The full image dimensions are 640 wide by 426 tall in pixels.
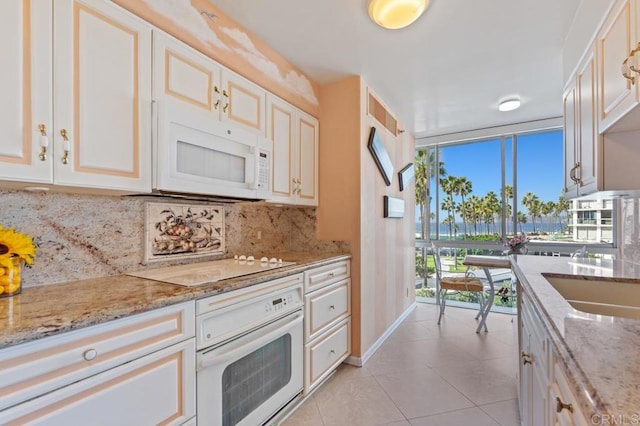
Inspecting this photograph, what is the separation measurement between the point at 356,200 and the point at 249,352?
4.89 feet

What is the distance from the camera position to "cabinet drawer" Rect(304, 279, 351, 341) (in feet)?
6.61

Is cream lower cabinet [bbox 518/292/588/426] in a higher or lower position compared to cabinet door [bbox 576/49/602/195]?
lower

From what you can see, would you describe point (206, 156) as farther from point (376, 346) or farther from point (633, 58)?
point (376, 346)

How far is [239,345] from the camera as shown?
1.47m

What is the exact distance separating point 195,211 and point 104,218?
0.56 m

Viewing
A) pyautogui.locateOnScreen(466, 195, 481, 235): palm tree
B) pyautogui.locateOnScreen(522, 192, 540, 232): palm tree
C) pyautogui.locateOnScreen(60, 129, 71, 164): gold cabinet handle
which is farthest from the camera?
pyautogui.locateOnScreen(466, 195, 481, 235): palm tree

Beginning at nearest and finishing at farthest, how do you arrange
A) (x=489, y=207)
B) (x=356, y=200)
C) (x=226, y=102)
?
(x=226, y=102) → (x=356, y=200) → (x=489, y=207)

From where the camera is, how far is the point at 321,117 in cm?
277

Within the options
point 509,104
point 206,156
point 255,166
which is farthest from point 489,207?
point 206,156

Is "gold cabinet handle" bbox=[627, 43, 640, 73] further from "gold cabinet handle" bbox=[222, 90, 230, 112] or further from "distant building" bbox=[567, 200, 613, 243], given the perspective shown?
"distant building" bbox=[567, 200, 613, 243]

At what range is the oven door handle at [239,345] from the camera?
1312mm

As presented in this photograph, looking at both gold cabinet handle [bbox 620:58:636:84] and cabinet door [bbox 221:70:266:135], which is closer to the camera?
gold cabinet handle [bbox 620:58:636:84]

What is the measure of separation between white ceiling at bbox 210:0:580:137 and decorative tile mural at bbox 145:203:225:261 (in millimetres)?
1312

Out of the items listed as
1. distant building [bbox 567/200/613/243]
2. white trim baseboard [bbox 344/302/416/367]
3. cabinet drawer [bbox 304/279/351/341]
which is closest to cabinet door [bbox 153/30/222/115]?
cabinet drawer [bbox 304/279/351/341]
